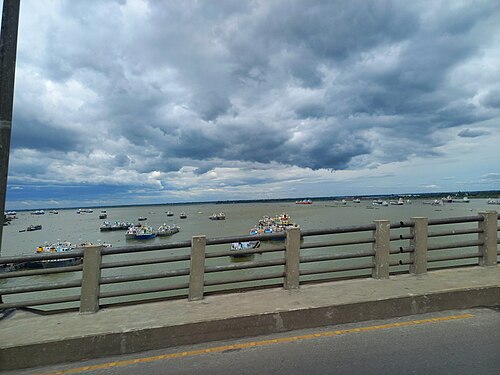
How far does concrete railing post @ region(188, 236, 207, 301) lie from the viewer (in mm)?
5617

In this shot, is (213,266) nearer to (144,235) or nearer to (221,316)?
(221,316)

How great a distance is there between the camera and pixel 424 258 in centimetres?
670

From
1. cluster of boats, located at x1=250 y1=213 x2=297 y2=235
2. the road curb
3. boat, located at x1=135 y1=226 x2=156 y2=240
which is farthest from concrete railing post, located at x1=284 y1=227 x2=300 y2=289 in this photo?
boat, located at x1=135 y1=226 x2=156 y2=240

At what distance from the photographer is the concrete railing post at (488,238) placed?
7024mm

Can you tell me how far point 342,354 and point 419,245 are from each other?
3.72 meters

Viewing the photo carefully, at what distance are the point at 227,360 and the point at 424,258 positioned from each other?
4822 millimetres

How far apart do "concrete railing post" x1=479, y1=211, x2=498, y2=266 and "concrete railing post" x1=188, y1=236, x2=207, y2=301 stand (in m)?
6.05

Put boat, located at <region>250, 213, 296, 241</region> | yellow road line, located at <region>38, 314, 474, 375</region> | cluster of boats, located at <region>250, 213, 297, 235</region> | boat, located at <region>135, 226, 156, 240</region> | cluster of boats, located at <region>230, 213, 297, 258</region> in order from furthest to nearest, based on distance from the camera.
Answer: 1. boat, located at <region>135, 226, 156, 240</region>
2. cluster of boats, located at <region>250, 213, 297, 235</region>
3. boat, located at <region>250, 213, 296, 241</region>
4. cluster of boats, located at <region>230, 213, 297, 258</region>
5. yellow road line, located at <region>38, 314, 474, 375</region>

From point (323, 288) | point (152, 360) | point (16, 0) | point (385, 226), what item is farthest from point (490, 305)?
point (16, 0)

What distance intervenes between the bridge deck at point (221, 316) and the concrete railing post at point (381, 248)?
0.32 m

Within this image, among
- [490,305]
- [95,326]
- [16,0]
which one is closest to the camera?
[16,0]

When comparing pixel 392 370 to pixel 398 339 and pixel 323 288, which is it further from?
pixel 323 288

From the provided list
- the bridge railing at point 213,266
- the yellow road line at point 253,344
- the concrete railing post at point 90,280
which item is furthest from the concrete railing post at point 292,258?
the concrete railing post at point 90,280

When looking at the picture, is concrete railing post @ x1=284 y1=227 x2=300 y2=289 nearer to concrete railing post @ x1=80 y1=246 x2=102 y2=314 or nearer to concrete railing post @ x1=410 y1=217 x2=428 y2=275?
concrete railing post @ x1=410 y1=217 x2=428 y2=275
